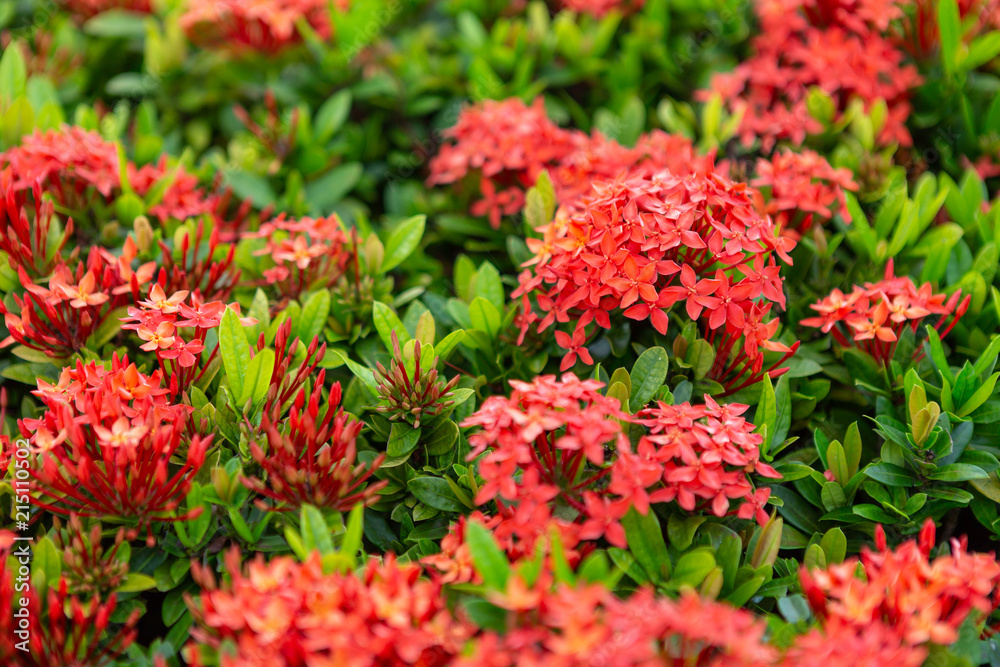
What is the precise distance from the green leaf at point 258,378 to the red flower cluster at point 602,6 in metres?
2.25

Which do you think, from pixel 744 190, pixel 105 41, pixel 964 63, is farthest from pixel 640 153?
pixel 105 41

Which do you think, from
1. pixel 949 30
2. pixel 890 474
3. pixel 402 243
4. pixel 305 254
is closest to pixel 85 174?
pixel 305 254

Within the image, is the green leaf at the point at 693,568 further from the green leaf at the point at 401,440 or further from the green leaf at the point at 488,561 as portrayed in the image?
the green leaf at the point at 401,440

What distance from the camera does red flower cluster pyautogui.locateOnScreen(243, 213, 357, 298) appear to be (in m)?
2.32

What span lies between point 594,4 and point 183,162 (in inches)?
71.5

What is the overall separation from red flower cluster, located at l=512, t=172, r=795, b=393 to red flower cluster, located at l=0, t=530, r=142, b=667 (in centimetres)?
119

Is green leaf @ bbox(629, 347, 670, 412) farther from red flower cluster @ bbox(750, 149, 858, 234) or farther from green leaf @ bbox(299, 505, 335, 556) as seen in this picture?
green leaf @ bbox(299, 505, 335, 556)

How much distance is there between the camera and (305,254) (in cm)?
231

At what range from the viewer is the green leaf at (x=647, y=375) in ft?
6.59

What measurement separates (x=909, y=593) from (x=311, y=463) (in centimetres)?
127

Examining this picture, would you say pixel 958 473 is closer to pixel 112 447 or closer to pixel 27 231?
pixel 112 447

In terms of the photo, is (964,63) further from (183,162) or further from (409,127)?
(183,162)

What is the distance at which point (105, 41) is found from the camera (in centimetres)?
355

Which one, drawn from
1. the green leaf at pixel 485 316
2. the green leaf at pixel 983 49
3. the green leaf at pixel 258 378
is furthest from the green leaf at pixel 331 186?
the green leaf at pixel 983 49
